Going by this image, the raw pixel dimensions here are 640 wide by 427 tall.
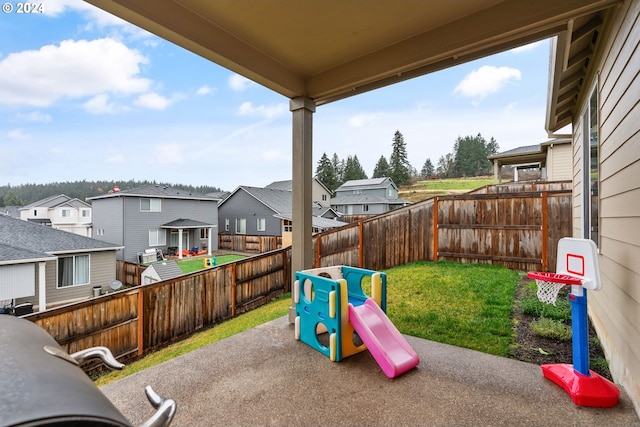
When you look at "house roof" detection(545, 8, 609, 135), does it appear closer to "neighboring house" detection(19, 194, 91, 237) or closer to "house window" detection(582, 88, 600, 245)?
"house window" detection(582, 88, 600, 245)

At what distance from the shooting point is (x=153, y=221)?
52.9 ft

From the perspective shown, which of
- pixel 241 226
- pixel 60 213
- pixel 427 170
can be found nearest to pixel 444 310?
pixel 241 226

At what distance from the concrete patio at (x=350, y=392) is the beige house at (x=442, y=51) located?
2.00 ft

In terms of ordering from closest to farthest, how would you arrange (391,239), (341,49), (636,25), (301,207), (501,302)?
(636,25) < (341,49) < (301,207) < (501,302) < (391,239)

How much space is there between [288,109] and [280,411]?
2946 millimetres

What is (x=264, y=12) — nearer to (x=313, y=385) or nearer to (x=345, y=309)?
(x=345, y=309)

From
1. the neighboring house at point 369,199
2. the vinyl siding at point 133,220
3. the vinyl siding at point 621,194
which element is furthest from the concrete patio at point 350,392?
the neighboring house at point 369,199

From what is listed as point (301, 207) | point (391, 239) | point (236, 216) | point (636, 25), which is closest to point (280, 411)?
point (301, 207)

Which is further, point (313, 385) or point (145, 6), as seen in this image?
point (313, 385)

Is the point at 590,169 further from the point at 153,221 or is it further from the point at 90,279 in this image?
the point at 153,221

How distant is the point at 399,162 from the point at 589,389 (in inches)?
1563

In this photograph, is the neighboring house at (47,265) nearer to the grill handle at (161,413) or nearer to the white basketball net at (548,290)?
the grill handle at (161,413)

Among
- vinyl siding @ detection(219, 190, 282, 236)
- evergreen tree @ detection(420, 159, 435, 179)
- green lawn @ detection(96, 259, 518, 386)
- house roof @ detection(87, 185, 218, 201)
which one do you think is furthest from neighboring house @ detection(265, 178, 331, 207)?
green lawn @ detection(96, 259, 518, 386)

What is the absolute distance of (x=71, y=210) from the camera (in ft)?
67.2
